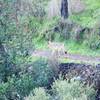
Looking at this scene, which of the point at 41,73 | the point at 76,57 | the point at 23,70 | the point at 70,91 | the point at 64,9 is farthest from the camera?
the point at 64,9

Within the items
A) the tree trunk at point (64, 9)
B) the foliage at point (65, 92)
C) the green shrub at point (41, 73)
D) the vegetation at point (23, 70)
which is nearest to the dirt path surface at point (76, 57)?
the tree trunk at point (64, 9)

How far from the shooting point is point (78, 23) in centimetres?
2584

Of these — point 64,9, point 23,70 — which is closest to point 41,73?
point 23,70

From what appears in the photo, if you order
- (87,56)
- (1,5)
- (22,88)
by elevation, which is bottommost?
(87,56)

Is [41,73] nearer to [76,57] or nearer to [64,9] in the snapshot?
[76,57]

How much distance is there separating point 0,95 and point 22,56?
7.83 feet

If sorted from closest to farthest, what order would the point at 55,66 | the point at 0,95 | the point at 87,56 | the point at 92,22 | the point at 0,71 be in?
the point at 0,95 → the point at 0,71 → the point at 55,66 → the point at 87,56 → the point at 92,22

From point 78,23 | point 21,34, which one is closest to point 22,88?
point 21,34

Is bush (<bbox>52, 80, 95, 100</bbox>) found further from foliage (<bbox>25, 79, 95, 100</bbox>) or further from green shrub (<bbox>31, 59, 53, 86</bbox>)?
green shrub (<bbox>31, 59, 53, 86</bbox>)

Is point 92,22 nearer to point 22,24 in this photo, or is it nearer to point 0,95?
point 22,24

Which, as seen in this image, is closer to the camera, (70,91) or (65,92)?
(65,92)

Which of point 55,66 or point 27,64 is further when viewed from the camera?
point 55,66

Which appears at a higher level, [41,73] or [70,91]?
[70,91]

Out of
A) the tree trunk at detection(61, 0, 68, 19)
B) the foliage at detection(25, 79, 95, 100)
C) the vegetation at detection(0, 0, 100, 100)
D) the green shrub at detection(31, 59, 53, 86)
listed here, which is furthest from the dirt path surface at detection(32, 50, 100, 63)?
the foliage at detection(25, 79, 95, 100)
